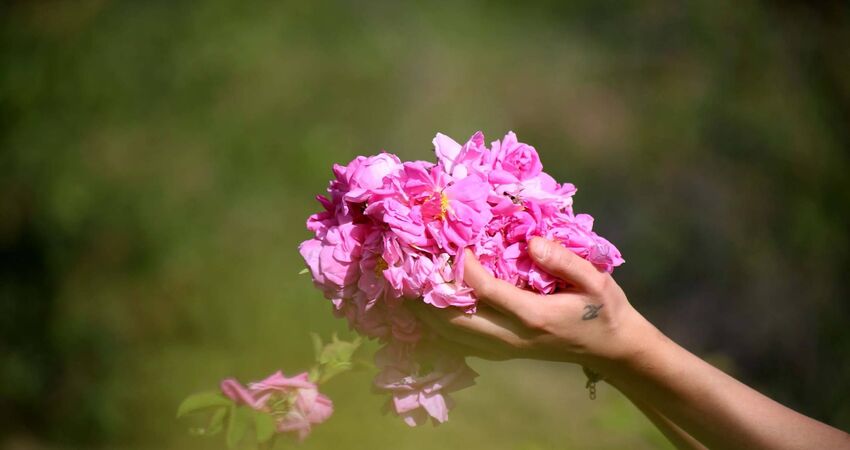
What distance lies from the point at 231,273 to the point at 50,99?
1.01 m

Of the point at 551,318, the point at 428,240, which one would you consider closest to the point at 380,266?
the point at 428,240

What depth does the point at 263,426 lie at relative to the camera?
812 mm

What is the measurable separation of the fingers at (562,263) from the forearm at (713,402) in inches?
2.7

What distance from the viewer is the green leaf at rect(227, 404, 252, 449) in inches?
31.3

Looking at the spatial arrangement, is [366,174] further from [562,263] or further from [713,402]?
[713,402]

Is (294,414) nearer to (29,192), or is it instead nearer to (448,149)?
(448,149)

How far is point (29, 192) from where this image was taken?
10.5 feet

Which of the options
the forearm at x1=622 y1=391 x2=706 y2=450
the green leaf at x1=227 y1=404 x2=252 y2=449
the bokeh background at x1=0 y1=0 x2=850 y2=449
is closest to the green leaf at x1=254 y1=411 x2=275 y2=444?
the green leaf at x1=227 y1=404 x2=252 y2=449

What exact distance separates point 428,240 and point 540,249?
10 centimetres

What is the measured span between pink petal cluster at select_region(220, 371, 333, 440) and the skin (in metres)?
0.15

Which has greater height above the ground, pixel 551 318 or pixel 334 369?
pixel 551 318

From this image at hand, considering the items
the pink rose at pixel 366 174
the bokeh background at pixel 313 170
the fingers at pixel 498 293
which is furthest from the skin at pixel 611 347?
the bokeh background at pixel 313 170

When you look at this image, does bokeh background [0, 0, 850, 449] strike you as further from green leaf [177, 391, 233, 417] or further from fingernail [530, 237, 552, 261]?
fingernail [530, 237, 552, 261]

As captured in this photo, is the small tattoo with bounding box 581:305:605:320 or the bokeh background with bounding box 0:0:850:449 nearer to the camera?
the small tattoo with bounding box 581:305:605:320
